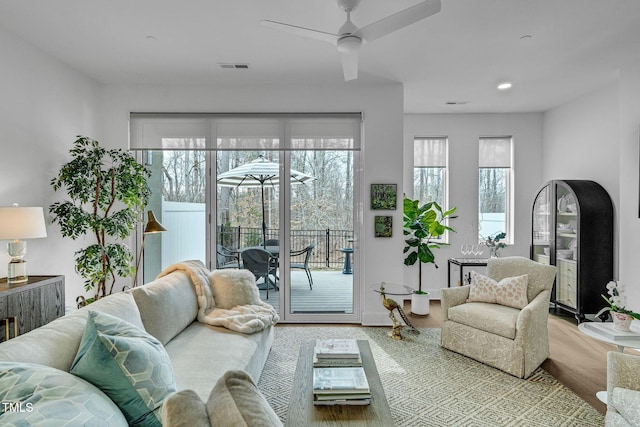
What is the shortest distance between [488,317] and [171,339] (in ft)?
8.42

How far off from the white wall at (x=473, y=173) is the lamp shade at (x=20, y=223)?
443 centimetres

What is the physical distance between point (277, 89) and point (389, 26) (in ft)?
7.54

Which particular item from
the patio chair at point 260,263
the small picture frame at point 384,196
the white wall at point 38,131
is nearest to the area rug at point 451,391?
the patio chair at point 260,263

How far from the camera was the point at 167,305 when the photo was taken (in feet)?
7.92

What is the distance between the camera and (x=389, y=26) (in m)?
2.17

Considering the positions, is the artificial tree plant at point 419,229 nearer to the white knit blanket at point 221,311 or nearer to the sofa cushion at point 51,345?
the white knit blanket at point 221,311

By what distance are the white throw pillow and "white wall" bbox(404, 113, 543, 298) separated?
9.69 ft

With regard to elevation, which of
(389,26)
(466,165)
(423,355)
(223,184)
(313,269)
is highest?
(389,26)

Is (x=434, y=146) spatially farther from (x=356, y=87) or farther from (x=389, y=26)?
(x=389, y=26)

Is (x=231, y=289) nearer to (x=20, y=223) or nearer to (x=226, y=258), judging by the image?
(x=226, y=258)

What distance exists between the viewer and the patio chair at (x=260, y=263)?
4.32 m

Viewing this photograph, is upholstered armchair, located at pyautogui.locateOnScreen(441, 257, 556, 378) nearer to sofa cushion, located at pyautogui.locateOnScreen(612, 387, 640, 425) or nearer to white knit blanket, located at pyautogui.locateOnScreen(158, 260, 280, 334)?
sofa cushion, located at pyautogui.locateOnScreen(612, 387, 640, 425)

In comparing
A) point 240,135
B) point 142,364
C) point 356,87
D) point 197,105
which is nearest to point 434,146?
point 356,87

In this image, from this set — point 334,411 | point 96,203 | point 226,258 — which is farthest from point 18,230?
point 334,411
